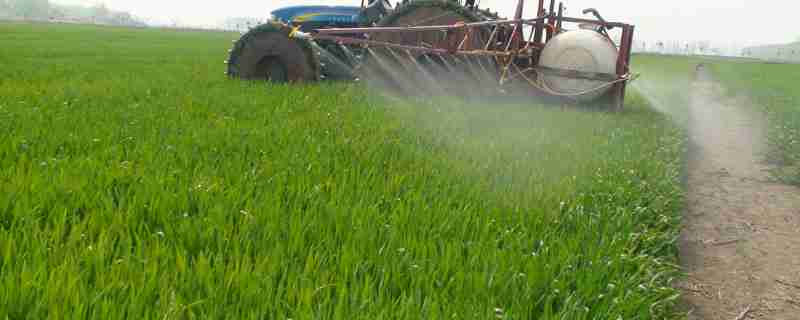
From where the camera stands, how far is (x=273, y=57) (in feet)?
29.4

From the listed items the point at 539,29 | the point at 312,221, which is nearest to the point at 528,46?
the point at 539,29

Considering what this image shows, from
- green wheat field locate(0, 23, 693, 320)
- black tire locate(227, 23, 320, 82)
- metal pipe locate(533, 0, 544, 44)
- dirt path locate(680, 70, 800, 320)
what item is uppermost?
metal pipe locate(533, 0, 544, 44)

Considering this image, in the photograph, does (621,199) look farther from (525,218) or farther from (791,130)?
(791,130)

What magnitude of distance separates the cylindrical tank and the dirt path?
7.88 ft

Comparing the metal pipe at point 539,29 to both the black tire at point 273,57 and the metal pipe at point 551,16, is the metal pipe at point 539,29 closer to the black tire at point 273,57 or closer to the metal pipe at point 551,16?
the metal pipe at point 551,16

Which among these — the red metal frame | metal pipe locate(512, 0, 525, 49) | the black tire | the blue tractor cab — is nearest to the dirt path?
the red metal frame

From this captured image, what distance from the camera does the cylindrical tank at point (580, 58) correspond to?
31.8ft

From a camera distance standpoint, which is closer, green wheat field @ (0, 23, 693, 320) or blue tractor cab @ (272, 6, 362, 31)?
green wheat field @ (0, 23, 693, 320)

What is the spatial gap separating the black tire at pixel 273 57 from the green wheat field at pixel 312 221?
124 inches

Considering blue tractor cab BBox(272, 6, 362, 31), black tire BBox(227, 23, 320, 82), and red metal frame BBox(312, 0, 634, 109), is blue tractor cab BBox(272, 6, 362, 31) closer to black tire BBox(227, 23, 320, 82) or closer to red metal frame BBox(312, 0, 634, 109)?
red metal frame BBox(312, 0, 634, 109)

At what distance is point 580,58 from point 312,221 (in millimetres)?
8240

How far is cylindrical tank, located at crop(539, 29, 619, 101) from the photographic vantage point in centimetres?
968

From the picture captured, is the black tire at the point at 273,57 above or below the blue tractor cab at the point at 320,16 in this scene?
below

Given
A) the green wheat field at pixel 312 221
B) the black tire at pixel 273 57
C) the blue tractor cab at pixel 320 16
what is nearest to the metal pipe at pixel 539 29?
the blue tractor cab at pixel 320 16
